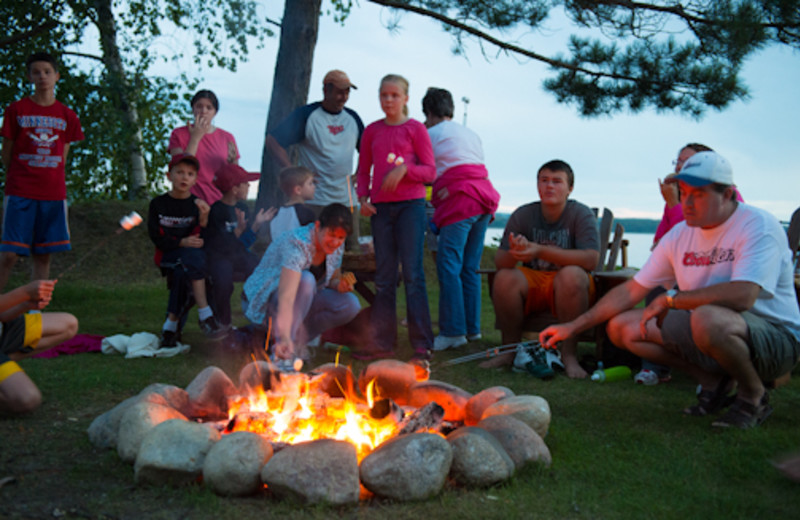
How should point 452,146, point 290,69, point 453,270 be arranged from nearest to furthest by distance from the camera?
point 453,270 < point 452,146 < point 290,69

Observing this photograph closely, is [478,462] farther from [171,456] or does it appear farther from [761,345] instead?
[761,345]

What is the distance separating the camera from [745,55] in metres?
7.66

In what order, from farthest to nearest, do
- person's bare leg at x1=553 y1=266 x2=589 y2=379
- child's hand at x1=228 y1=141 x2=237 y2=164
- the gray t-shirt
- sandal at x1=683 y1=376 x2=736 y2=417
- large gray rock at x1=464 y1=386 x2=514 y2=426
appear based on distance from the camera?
1. child's hand at x1=228 y1=141 x2=237 y2=164
2. the gray t-shirt
3. person's bare leg at x1=553 y1=266 x2=589 y2=379
4. sandal at x1=683 y1=376 x2=736 y2=417
5. large gray rock at x1=464 y1=386 x2=514 y2=426

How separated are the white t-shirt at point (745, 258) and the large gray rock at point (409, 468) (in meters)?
1.77

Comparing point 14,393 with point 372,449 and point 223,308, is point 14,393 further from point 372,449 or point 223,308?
point 223,308

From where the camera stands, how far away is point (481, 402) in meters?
3.49

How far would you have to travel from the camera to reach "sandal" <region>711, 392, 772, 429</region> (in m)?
3.43

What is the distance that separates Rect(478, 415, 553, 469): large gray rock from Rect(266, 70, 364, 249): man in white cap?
3.20 meters

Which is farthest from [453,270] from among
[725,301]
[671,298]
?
[725,301]

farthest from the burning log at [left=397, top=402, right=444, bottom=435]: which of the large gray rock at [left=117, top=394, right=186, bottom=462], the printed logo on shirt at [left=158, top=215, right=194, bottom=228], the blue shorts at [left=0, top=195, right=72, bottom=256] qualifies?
the blue shorts at [left=0, top=195, right=72, bottom=256]

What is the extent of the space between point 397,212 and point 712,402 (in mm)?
2489

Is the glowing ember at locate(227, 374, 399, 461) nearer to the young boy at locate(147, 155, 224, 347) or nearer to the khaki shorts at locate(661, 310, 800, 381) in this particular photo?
the khaki shorts at locate(661, 310, 800, 381)

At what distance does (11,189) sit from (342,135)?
2.82 metres

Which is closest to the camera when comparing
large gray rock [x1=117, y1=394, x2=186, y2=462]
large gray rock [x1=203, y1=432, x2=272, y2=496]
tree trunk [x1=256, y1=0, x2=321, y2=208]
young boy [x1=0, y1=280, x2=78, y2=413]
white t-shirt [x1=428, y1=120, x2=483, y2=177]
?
large gray rock [x1=203, y1=432, x2=272, y2=496]
